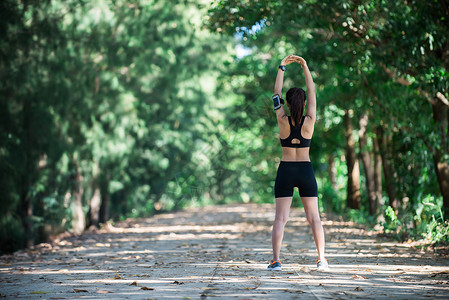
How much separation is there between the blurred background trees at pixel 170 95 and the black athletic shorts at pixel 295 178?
10.9 ft

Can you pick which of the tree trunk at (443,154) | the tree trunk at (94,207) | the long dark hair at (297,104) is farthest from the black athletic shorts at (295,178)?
the tree trunk at (94,207)

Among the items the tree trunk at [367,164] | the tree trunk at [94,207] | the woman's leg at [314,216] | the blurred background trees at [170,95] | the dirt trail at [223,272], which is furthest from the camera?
the tree trunk at [94,207]

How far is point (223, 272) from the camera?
7.01 meters

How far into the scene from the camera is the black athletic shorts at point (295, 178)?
6934 mm

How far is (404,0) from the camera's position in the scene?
35.7 feet

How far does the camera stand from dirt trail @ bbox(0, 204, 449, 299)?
562 cm

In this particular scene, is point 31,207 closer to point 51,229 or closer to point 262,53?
point 51,229

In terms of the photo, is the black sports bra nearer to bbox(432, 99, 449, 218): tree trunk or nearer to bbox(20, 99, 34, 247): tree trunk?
bbox(432, 99, 449, 218): tree trunk

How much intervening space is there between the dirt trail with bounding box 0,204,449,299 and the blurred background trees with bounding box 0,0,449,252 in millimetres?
1803

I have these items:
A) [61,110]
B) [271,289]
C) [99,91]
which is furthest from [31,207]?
[271,289]

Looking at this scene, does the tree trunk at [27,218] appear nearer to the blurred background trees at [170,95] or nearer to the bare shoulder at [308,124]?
the blurred background trees at [170,95]

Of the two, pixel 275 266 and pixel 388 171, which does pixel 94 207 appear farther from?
pixel 275 266

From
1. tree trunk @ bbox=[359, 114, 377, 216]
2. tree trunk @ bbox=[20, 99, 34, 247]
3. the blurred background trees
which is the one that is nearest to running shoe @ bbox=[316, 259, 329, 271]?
the blurred background trees

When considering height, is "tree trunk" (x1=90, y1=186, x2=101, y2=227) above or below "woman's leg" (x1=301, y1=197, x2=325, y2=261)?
below
